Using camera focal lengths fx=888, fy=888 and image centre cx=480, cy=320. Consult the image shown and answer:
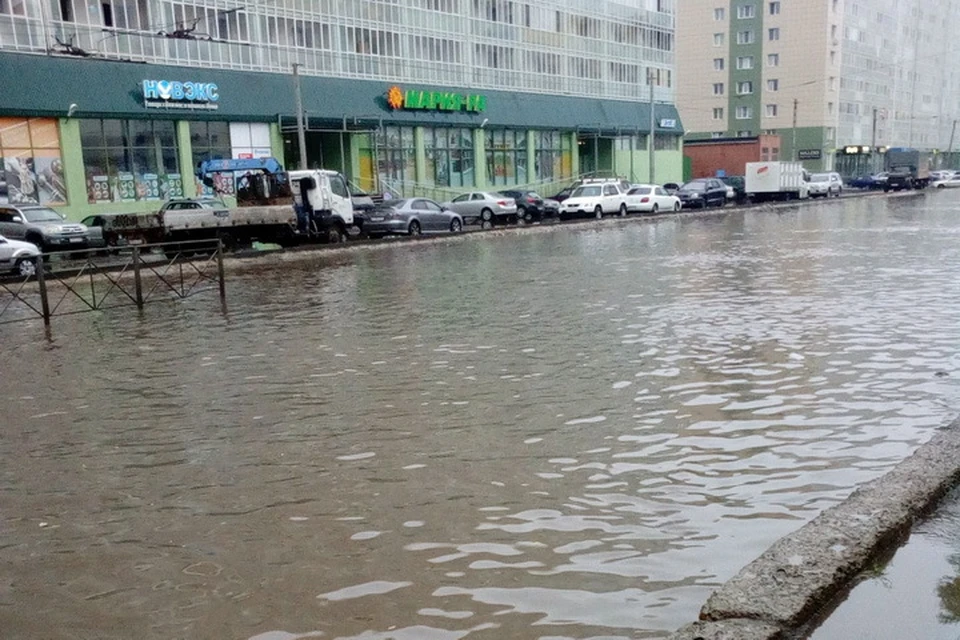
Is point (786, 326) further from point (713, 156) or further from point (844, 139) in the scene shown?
point (844, 139)

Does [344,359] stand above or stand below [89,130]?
below

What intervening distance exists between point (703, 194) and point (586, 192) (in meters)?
9.96

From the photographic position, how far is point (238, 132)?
39.2 m

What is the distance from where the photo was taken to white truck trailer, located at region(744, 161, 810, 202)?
52.4 meters

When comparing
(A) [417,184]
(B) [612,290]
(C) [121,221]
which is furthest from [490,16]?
(B) [612,290]

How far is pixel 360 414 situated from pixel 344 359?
2573mm

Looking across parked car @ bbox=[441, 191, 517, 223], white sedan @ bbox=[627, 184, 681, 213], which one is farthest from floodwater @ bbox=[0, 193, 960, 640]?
white sedan @ bbox=[627, 184, 681, 213]

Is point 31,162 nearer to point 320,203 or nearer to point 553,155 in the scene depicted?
point 320,203

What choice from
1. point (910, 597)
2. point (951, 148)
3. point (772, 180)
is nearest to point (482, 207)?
point (772, 180)

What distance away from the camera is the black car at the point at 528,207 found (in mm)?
41094

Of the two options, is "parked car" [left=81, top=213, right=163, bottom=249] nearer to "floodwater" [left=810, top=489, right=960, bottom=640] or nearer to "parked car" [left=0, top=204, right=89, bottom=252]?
"parked car" [left=0, top=204, right=89, bottom=252]

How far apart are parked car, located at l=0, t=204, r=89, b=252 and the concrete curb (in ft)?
79.8

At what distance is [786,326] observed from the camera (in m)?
11.4

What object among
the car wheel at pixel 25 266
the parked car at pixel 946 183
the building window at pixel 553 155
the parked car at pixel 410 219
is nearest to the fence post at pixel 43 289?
the car wheel at pixel 25 266
